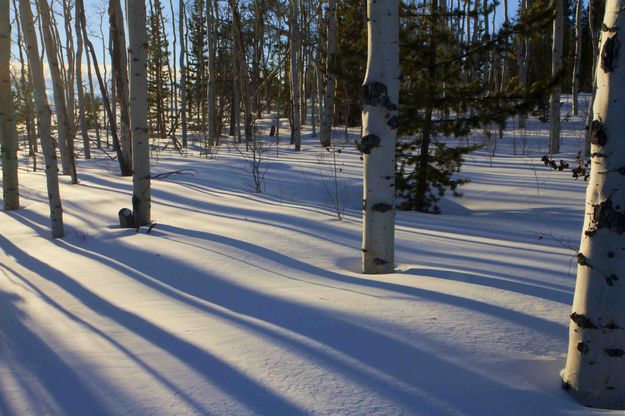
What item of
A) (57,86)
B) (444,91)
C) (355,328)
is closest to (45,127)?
(57,86)

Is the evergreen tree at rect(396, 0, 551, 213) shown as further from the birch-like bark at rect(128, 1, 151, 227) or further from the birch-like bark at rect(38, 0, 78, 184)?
the birch-like bark at rect(38, 0, 78, 184)

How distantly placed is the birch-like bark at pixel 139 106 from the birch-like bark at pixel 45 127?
952 mm

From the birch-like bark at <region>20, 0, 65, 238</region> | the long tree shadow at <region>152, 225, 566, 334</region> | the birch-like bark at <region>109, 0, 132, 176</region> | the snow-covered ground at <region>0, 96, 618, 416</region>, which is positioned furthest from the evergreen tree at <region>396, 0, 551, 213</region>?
the birch-like bark at <region>109, 0, 132, 176</region>

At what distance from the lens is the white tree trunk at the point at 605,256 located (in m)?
1.67

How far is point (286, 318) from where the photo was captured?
2771 mm

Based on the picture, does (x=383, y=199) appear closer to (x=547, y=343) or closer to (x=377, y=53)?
(x=377, y=53)

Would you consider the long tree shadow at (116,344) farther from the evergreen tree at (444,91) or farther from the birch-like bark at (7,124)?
the birch-like bark at (7,124)

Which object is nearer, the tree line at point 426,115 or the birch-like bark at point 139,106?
the tree line at point 426,115

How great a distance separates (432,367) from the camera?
6.91ft

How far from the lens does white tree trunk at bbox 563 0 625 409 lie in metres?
1.67

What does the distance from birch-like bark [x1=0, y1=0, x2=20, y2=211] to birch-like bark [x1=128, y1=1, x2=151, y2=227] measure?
3676 millimetres

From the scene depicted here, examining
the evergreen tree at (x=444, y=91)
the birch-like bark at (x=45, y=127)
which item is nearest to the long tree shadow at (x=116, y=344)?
the birch-like bark at (x=45, y=127)

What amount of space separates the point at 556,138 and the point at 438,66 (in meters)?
8.31

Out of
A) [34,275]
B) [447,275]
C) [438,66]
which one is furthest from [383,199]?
[438,66]
